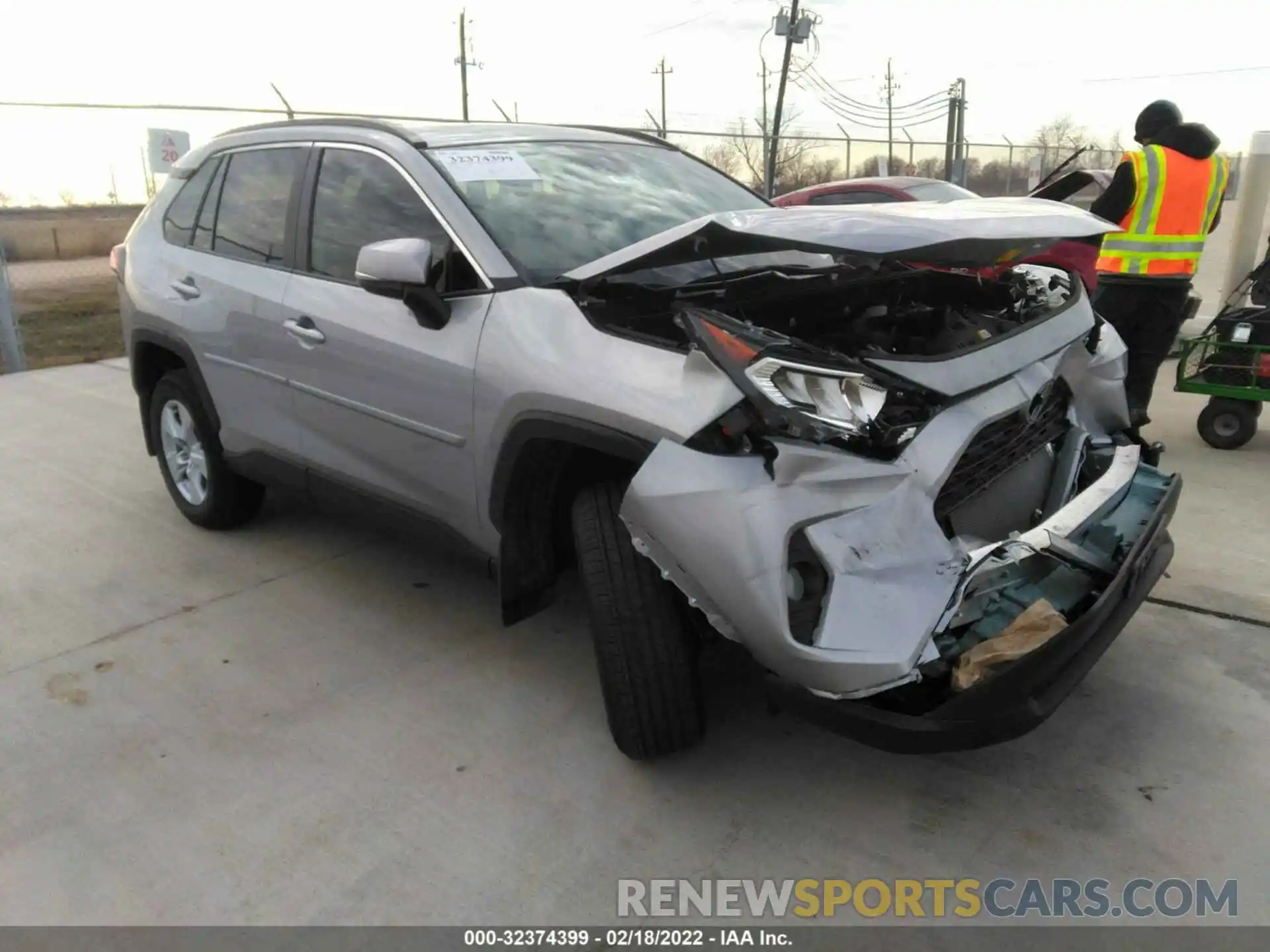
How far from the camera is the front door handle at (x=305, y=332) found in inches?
133

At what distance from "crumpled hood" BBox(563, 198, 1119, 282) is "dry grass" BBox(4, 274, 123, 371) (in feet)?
22.1

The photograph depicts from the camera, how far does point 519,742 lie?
114 inches

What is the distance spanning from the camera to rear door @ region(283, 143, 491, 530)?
296 cm

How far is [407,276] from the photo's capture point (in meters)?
2.80

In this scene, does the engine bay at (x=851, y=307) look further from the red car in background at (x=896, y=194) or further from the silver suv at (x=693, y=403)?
the red car in background at (x=896, y=194)

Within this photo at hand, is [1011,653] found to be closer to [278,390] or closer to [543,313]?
[543,313]

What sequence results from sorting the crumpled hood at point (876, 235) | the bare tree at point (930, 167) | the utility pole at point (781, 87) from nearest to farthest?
the crumpled hood at point (876, 235) < the utility pole at point (781, 87) < the bare tree at point (930, 167)

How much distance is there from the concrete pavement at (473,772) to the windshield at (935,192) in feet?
16.6

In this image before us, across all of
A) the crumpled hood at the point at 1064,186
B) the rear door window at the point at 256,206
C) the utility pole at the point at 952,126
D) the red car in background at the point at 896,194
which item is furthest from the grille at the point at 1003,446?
the utility pole at the point at 952,126

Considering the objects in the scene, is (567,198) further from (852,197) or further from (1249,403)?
(852,197)

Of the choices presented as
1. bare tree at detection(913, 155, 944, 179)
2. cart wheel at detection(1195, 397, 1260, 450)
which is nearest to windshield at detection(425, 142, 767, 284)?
cart wheel at detection(1195, 397, 1260, 450)

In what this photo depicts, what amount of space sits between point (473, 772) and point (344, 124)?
239 centimetres

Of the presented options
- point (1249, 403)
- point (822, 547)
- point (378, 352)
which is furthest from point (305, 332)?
point (1249, 403)

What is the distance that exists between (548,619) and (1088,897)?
2.02 meters
